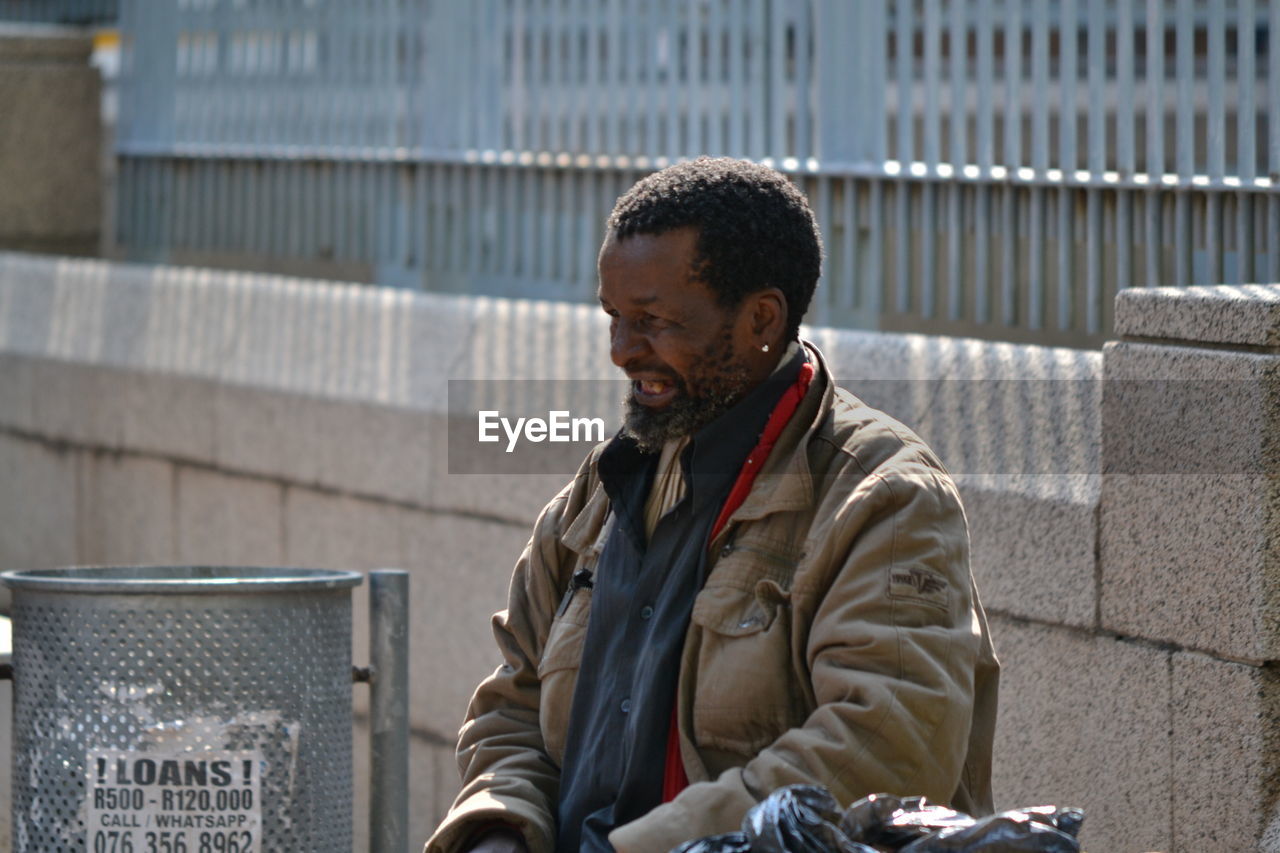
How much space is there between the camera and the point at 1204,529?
4293 mm

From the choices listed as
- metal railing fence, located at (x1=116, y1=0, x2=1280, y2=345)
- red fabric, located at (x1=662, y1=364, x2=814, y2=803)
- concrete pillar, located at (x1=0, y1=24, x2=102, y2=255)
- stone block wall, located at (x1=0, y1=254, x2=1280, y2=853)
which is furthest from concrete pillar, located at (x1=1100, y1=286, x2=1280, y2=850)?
concrete pillar, located at (x1=0, y1=24, x2=102, y2=255)

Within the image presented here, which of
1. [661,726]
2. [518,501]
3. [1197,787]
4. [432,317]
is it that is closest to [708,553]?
[661,726]

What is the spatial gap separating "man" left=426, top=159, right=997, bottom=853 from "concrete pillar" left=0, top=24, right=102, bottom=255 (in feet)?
23.1

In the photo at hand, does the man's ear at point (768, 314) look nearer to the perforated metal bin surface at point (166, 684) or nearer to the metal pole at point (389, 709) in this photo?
the perforated metal bin surface at point (166, 684)

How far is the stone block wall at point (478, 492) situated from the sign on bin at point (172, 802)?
1.87 meters

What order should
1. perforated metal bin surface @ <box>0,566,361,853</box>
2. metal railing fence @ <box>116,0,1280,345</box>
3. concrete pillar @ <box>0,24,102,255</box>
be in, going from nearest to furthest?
perforated metal bin surface @ <box>0,566,361,853</box>
metal railing fence @ <box>116,0,1280,345</box>
concrete pillar @ <box>0,24,102,255</box>

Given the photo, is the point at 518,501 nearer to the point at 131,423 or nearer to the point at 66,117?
the point at 131,423

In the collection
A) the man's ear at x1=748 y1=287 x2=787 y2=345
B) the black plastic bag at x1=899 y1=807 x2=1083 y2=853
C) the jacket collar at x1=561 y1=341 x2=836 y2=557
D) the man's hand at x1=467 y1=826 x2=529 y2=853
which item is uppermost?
the man's ear at x1=748 y1=287 x2=787 y2=345

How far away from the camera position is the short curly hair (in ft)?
10.7

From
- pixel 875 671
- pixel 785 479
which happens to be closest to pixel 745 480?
pixel 785 479

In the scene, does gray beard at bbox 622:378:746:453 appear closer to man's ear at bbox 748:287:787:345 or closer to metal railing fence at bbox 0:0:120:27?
man's ear at bbox 748:287:787:345

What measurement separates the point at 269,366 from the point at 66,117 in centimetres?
290

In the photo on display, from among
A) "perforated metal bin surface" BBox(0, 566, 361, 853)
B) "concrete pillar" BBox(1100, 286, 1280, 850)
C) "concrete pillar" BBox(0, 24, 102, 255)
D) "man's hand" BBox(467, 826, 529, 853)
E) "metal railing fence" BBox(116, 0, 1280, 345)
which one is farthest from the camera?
"concrete pillar" BBox(0, 24, 102, 255)

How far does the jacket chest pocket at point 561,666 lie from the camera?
3379mm
